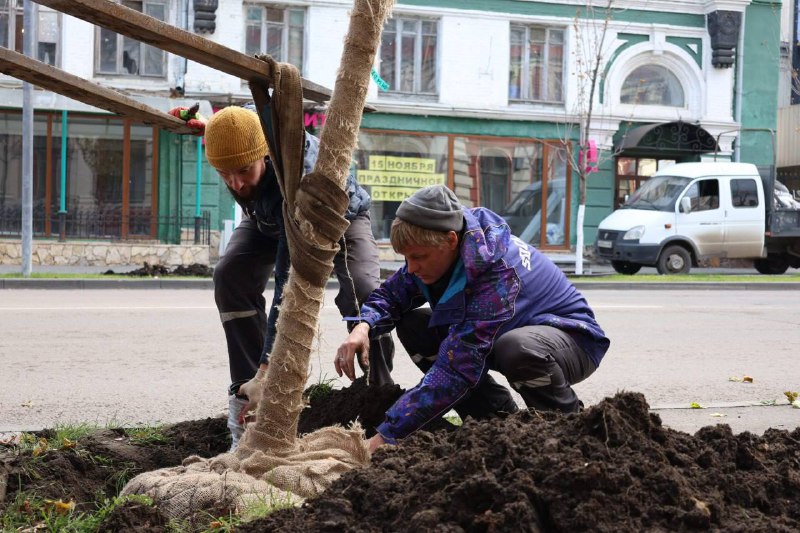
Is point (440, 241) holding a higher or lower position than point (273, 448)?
higher

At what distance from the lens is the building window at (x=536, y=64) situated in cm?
2423

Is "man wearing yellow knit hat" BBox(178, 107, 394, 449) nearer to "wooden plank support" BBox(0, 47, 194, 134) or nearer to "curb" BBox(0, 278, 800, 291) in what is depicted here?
"wooden plank support" BBox(0, 47, 194, 134)

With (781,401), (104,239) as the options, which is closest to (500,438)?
(781,401)

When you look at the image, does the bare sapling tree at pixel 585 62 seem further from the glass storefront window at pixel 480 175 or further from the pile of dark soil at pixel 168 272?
the pile of dark soil at pixel 168 272

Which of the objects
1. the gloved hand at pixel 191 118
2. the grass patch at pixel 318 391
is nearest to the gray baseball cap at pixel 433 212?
the gloved hand at pixel 191 118

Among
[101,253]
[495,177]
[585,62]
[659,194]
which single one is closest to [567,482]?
[659,194]

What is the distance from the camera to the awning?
2377 cm

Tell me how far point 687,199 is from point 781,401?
15021 mm

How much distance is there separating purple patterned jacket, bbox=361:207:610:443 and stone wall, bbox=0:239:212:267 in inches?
684

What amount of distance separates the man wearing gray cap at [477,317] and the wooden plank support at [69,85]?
1.15 metres

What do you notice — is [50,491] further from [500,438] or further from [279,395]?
[500,438]

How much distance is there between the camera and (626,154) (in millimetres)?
24891

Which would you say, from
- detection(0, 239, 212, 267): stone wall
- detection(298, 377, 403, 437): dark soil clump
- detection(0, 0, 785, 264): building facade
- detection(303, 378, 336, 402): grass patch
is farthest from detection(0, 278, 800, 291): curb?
detection(298, 377, 403, 437): dark soil clump

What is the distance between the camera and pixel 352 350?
397 centimetres
